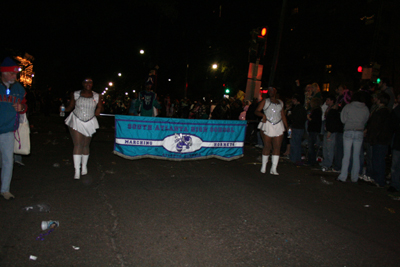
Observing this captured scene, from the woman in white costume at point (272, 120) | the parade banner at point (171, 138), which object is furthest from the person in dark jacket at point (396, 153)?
the parade banner at point (171, 138)

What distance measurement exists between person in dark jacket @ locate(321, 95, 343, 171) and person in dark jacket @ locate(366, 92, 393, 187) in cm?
100

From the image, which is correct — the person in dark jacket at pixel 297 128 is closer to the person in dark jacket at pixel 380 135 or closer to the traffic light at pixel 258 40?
the person in dark jacket at pixel 380 135

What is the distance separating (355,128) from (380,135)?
1.75 ft

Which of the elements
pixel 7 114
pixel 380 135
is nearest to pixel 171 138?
pixel 7 114

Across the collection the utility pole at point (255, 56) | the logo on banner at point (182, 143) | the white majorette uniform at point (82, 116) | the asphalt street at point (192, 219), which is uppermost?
the utility pole at point (255, 56)

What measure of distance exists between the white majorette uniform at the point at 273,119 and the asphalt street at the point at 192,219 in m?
1.09

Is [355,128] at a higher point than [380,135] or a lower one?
higher

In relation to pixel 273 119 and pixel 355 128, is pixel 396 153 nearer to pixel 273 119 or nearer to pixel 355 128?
pixel 355 128

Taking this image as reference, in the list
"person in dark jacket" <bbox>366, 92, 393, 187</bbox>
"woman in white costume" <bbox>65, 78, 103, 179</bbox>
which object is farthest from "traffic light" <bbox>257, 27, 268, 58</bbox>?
"woman in white costume" <bbox>65, 78, 103, 179</bbox>

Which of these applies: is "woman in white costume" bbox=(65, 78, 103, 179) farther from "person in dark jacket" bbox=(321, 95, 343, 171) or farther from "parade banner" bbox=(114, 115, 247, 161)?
"person in dark jacket" bbox=(321, 95, 343, 171)

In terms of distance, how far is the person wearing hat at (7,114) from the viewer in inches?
180

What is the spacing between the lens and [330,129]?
8242 mm

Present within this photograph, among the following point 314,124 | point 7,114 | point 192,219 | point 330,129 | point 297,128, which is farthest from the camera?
point 297,128

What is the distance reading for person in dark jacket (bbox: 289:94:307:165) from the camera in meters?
9.26
